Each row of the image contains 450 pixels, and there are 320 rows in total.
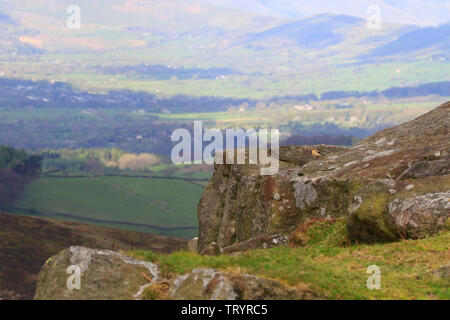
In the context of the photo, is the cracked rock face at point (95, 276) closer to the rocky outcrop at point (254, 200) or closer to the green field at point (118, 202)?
the rocky outcrop at point (254, 200)

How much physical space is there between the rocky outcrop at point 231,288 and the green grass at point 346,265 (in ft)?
1.54

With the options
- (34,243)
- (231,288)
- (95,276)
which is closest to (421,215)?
(231,288)

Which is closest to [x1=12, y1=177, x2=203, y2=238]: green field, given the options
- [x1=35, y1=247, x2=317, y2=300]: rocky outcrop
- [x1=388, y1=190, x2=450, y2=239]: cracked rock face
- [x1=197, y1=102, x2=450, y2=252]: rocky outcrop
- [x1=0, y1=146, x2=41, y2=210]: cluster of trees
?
[x1=0, y1=146, x2=41, y2=210]: cluster of trees

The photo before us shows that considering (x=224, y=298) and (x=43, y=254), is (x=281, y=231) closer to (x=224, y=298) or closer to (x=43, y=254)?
(x=224, y=298)

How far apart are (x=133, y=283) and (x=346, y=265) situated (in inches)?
253

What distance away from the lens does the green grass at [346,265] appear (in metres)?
12.9

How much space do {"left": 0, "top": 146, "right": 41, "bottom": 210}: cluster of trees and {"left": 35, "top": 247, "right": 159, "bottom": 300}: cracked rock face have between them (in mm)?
147501

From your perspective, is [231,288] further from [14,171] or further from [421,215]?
[14,171]

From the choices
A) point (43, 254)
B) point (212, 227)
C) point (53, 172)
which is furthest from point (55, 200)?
point (212, 227)

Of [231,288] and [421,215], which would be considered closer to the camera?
[231,288]

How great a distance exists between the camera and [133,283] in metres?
12.4

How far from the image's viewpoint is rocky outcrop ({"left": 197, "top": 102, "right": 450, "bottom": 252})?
18703 millimetres

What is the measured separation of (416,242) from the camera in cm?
1762
